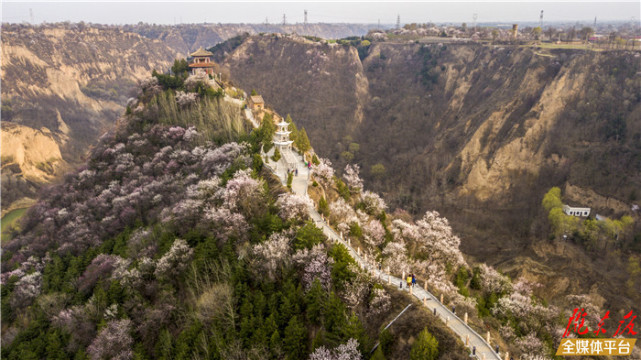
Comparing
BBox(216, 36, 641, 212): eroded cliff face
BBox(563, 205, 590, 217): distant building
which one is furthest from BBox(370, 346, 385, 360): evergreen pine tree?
BBox(216, 36, 641, 212): eroded cliff face

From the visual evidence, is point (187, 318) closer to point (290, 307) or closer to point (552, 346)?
point (290, 307)

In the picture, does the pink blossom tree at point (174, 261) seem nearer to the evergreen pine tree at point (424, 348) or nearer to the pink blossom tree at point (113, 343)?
the pink blossom tree at point (113, 343)

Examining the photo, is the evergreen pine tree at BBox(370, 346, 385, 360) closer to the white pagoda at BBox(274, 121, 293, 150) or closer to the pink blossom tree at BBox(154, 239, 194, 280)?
the pink blossom tree at BBox(154, 239, 194, 280)

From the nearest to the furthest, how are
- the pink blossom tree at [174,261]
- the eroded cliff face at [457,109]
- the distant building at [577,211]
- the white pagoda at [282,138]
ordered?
the pink blossom tree at [174,261] → the white pagoda at [282,138] → the distant building at [577,211] → the eroded cliff face at [457,109]

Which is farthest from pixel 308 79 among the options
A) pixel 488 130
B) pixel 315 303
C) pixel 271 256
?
pixel 315 303

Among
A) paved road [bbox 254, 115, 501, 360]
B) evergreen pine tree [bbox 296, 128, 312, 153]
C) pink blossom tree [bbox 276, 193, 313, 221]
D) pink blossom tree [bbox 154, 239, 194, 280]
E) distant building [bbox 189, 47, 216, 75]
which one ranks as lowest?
pink blossom tree [bbox 154, 239, 194, 280]

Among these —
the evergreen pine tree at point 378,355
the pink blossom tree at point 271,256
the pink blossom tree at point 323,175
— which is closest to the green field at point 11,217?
the pink blossom tree at point 323,175

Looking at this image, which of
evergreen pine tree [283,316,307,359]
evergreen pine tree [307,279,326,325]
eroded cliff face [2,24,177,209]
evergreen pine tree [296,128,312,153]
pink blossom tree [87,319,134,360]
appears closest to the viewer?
evergreen pine tree [283,316,307,359]
